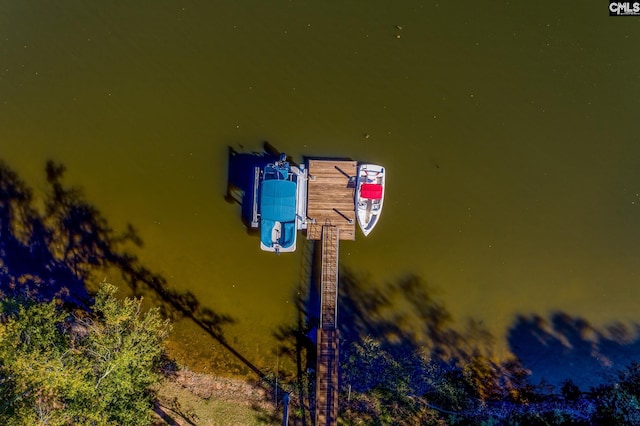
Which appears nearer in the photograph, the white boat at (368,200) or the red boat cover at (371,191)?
the red boat cover at (371,191)

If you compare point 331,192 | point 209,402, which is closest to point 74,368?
point 209,402

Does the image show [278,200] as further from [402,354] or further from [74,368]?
[74,368]

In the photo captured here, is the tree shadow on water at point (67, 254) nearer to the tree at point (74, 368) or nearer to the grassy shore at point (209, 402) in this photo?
the grassy shore at point (209, 402)

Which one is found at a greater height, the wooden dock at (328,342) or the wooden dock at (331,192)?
the wooden dock at (331,192)

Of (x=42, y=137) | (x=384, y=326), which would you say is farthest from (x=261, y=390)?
(x=42, y=137)

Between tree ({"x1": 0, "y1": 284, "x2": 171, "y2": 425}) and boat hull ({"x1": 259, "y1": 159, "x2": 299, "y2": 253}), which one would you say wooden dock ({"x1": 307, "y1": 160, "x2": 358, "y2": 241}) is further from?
tree ({"x1": 0, "y1": 284, "x2": 171, "y2": 425})

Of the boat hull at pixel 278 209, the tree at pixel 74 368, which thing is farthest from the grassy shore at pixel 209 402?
the boat hull at pixel 278 209

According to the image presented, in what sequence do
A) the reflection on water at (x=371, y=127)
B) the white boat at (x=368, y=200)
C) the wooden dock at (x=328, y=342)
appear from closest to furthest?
the wooden dock at (x=328, y=342)
the white boat at (x=368, y=200)
the reflection on water at (x=371, y=127)
